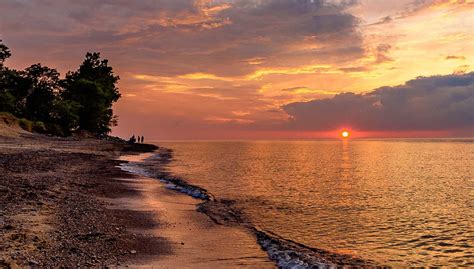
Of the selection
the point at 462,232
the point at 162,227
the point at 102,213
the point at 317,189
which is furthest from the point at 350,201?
the point at 102,213

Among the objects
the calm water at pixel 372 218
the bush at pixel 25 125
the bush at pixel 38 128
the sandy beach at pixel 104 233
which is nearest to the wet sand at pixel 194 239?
the sandy beach at pixel 104 233

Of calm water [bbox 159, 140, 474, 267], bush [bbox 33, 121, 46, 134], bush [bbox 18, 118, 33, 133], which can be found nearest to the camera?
calm water [bbox 159, 140, 474, 267]

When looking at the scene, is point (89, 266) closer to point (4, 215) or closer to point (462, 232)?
point (4, 215)

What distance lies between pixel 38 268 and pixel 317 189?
1183 inches

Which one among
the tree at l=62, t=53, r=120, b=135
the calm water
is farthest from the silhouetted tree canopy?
the calm water

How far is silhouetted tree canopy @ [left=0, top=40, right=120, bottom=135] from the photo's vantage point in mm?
90438

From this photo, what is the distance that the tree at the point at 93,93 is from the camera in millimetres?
101125

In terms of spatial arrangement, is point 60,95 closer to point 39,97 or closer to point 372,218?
point 39,97

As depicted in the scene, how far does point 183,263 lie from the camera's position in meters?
11.9

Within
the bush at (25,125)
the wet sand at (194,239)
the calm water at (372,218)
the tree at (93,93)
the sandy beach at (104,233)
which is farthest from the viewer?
the tree at (93,93)

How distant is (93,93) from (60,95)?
12.6 m

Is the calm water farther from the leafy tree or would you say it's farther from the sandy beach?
the leafy tree

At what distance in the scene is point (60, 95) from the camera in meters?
106

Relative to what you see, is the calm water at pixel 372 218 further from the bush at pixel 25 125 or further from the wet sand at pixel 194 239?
the bush at pixel 25 125
